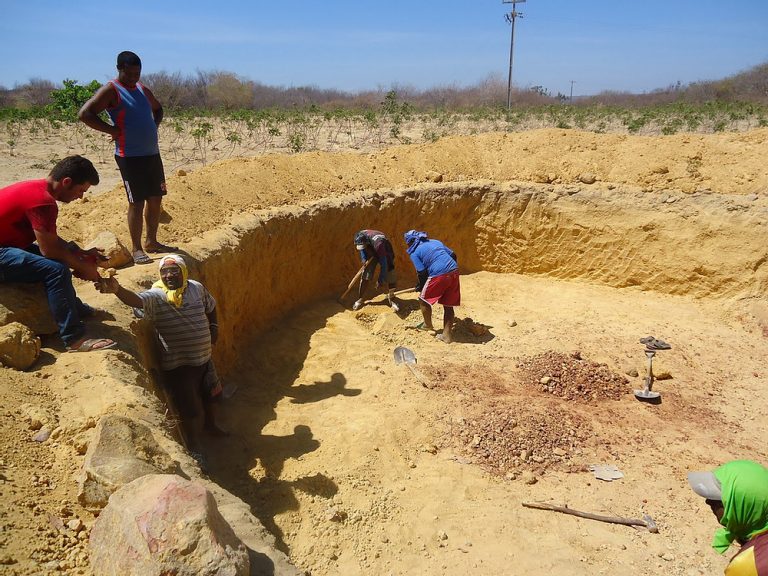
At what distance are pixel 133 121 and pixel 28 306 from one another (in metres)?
1.96

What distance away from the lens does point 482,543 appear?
3.67 meters

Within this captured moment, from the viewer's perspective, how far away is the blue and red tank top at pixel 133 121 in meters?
4.55

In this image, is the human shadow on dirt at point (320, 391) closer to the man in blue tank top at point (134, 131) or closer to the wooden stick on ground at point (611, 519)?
the man in blue tank top at point (134, 131)

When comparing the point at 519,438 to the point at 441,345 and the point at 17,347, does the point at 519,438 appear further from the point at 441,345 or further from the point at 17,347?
the point at 17,347

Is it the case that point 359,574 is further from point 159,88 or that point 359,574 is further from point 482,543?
point 159,88

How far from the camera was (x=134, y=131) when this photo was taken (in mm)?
4645

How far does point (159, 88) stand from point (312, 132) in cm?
1538

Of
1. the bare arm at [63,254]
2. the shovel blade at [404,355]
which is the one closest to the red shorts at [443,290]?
the shovel blade at [404,355]

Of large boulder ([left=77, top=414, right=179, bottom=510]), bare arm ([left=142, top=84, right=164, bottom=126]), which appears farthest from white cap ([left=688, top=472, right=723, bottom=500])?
bare arm ([left=142, top=84, right=164, bottom=126])

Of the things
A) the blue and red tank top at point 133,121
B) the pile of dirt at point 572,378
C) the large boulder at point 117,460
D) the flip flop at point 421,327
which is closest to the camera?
the large boulder at point 117,460

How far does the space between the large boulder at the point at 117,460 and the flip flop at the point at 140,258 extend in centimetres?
270


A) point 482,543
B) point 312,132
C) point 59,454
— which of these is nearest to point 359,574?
point 482,543

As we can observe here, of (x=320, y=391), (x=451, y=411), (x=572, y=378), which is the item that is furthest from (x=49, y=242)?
(x=572, y=378)

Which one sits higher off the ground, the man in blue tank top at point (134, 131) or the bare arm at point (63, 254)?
the man in blue tank top at point (134, 131)
